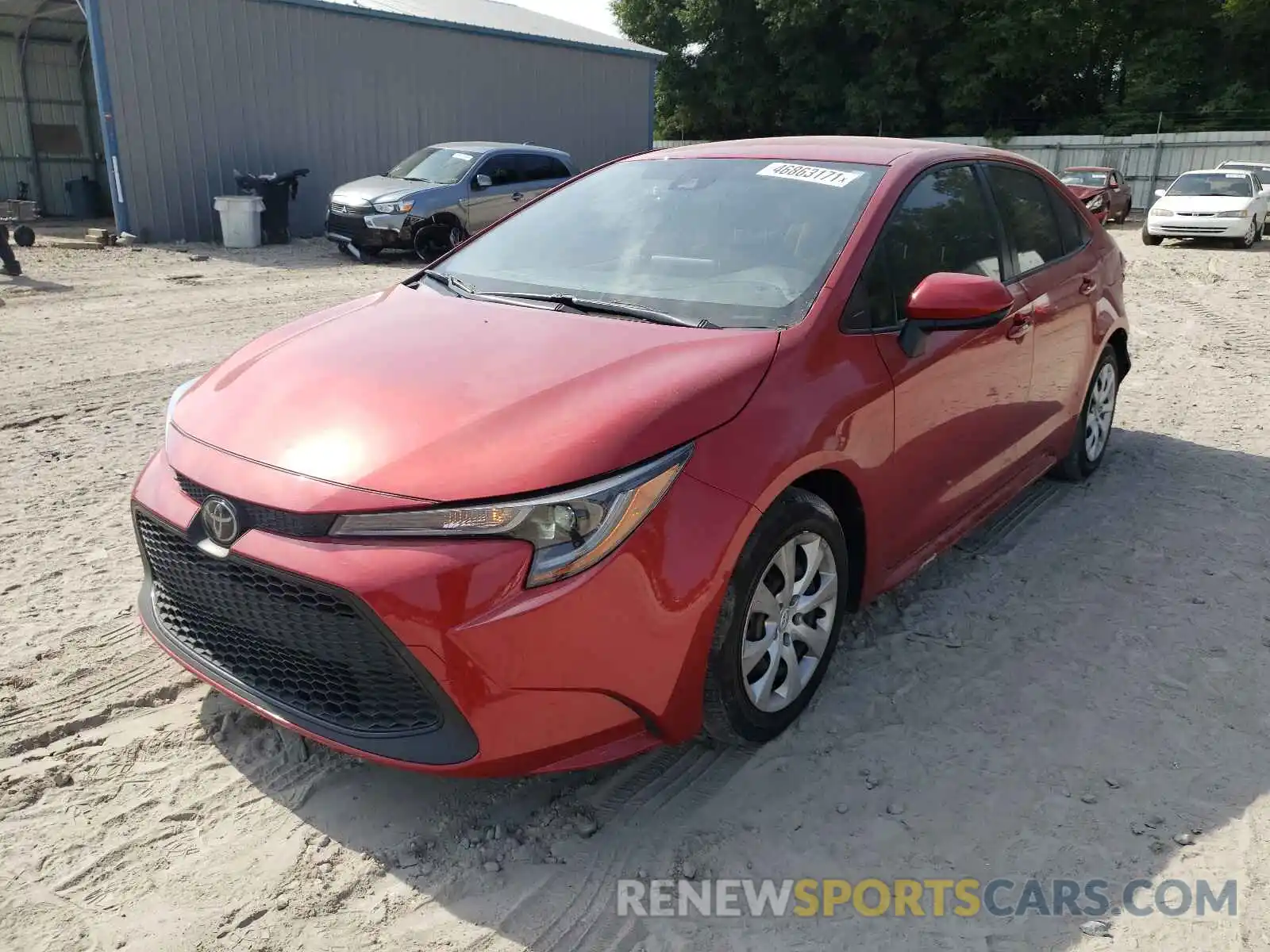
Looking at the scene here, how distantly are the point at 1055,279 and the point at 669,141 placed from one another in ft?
124

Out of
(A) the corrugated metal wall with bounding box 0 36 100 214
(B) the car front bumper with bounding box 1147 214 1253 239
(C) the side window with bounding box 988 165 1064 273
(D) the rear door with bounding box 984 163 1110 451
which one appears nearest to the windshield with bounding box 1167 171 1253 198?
(B) the car front bumper with bounding box 1147 214 1253 239

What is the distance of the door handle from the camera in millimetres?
3877

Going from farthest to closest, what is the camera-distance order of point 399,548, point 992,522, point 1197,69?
point 1197,69, point 992,522, point 399,548

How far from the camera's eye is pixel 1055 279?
439 centimetres

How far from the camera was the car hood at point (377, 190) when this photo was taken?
550 inches

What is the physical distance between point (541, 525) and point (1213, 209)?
19786 mm

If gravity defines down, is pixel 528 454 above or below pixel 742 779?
above

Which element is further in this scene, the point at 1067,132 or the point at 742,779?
the point at 1067,132

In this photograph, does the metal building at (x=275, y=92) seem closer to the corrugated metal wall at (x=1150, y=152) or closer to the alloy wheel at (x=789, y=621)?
the corrugated metal wall at (x=1150, y=152)

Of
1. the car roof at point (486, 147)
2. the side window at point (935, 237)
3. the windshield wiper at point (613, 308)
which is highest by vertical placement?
the side window at point (935, 237)

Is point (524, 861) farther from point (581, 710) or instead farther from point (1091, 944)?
point (1091, 944)

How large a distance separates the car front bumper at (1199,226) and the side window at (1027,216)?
16.1 m

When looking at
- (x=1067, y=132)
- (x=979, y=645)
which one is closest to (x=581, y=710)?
(x=979, y=645)

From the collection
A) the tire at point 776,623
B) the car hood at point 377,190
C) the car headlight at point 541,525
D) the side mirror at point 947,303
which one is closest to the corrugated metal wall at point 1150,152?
the car hood at point 377,190
